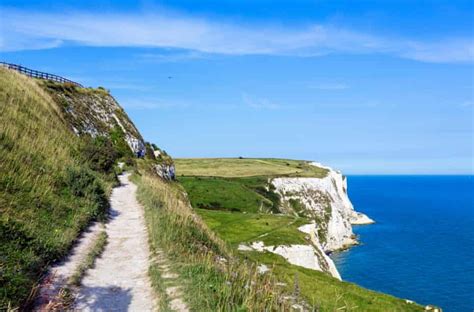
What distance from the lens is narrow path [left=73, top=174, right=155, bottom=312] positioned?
11.3 meters

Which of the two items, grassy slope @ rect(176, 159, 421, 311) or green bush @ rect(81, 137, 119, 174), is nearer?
grassy slope @ rect(176, 159, 421, 311)

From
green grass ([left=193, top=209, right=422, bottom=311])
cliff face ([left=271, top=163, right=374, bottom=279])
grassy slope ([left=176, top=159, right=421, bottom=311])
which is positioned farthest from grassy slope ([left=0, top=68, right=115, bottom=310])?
cliff face ([left=271, top=163, right=374, bottom=279])

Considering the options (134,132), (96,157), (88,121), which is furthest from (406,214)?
(96,157)

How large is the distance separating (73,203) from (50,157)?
19.4 feet

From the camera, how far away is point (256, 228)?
63.6m

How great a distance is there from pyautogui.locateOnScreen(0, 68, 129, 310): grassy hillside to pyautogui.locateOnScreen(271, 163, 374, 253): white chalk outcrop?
103518mm

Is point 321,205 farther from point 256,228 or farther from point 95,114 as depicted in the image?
point 95,114

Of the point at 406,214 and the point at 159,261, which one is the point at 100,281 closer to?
the point at 159,261

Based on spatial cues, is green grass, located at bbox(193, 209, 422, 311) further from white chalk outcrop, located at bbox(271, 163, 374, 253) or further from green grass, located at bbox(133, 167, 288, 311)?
white chalk outcrop, located at bbox(271, 163, 374, 253)

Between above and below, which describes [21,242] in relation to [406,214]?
above

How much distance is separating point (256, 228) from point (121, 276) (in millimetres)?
51078

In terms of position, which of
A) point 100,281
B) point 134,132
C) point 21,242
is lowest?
point 100,281

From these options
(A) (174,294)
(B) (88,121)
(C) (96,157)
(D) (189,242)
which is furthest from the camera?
(B) (88,121)

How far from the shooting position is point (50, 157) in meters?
24.4
